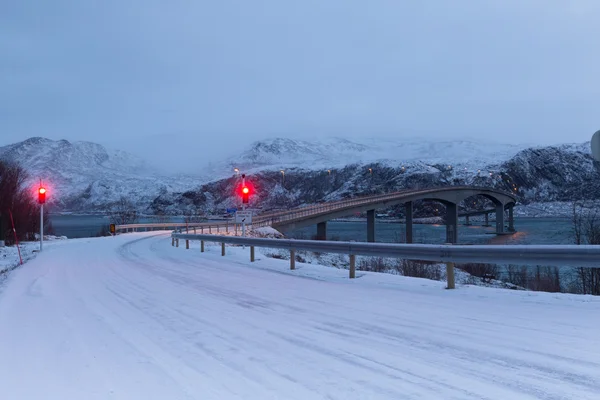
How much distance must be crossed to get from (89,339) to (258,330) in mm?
2373

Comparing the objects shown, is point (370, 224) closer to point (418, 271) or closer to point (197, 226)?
point (197, 226)

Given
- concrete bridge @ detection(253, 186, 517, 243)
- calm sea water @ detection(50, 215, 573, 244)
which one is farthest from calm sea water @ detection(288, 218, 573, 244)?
concrete bridge @ detection(253, 186, 517, 243)

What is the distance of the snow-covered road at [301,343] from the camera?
4.90 m

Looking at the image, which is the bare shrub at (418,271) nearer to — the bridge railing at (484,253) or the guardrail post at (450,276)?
the bridge railing at (484,253)

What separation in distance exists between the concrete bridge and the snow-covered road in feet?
140

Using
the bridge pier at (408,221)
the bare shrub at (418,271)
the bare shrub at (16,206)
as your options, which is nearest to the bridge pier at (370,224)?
the bridge pier at (408,221)

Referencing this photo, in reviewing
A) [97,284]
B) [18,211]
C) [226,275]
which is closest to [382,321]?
[226,275]

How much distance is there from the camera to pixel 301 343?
257 inches

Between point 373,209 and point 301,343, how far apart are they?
67.7 metres

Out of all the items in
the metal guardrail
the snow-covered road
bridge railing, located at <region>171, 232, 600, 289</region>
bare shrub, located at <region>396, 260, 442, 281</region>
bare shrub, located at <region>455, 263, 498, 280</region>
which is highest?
bridge railing, located at <region>171, 232, 600, 289</region>

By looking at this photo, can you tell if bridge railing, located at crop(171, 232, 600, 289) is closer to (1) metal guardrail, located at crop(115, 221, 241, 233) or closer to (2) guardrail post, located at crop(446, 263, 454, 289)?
(2) guardrail post, located at crop(446, 263, 454, 289)

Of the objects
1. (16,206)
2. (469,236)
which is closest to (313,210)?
(16,206)

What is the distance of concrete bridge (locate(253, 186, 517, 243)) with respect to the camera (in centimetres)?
5888

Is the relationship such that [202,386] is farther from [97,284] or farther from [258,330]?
[97,284]
